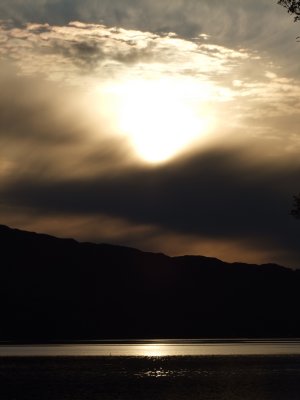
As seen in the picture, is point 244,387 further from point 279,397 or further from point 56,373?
point 56,373

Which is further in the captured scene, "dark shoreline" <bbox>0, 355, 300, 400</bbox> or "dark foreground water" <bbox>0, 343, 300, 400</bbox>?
"dark shoreline" <bbox>0, 355, 300, 400</bbox>

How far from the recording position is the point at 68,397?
59.8 meters

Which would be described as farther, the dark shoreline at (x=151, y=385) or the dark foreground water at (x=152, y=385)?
the dark shoreline at (x=151, y=385)

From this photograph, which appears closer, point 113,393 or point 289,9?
point 289,9

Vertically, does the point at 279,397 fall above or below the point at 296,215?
below

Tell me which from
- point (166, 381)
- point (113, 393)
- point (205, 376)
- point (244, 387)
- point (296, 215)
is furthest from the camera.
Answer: point (205, 376)

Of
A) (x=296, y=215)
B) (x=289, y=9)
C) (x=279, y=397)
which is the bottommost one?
(x=279, y=397)

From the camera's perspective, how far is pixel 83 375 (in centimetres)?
8794

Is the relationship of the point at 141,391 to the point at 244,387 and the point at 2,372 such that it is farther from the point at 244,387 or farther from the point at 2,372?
the point at 2,372

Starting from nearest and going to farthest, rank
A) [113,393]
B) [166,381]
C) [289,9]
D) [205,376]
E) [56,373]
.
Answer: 1. [289,9]
2. [113,393]
3. [166,381]
4. [205,376]
5. [56,373]

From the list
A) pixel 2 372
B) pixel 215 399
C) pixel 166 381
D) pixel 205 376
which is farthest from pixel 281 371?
pixel 215 399

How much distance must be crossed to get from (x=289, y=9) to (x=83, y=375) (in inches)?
1904

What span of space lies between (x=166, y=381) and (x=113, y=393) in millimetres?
14500

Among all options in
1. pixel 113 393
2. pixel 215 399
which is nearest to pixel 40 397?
pixel 113 393
